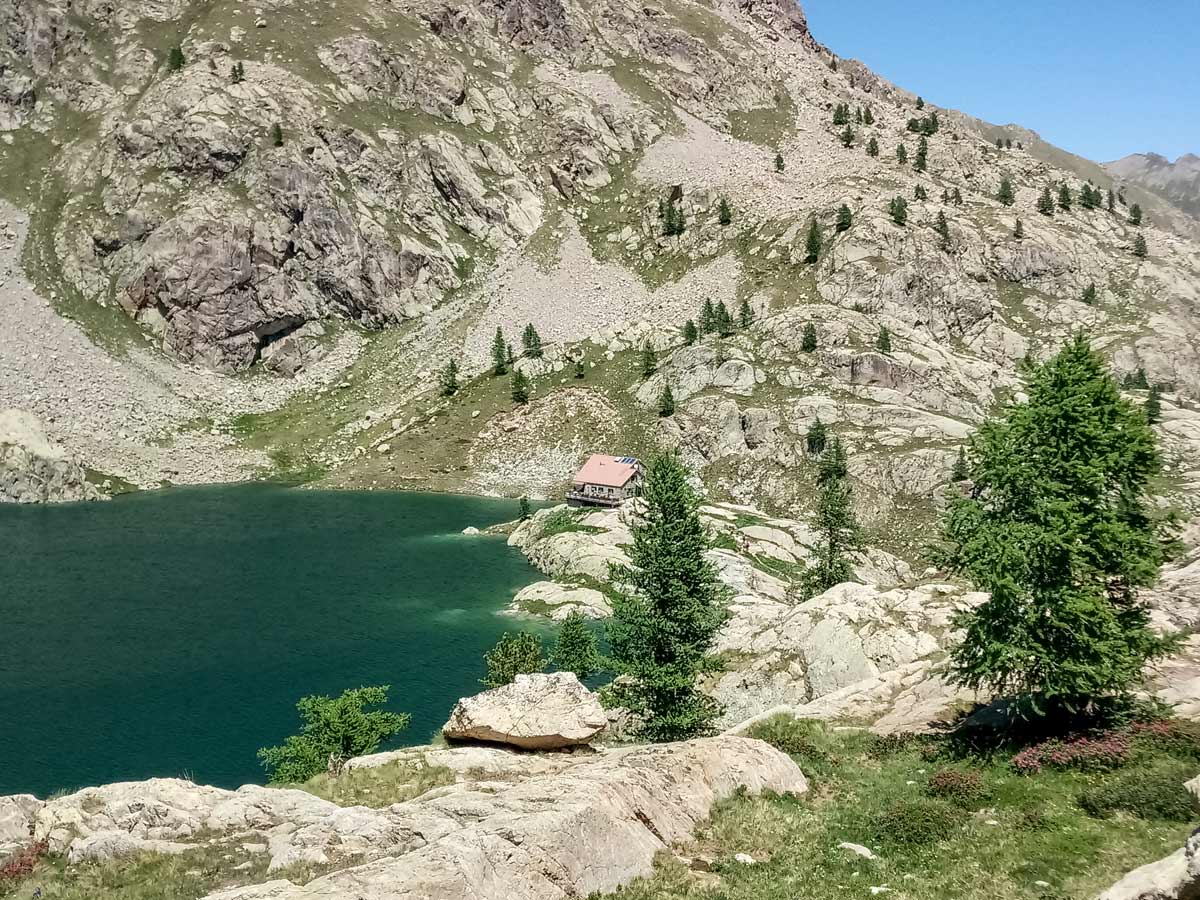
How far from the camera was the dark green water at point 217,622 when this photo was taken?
173ft

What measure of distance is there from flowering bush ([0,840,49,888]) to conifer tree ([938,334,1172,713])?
1106 inches

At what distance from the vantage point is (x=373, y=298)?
596 feet

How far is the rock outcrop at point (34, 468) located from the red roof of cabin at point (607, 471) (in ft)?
282

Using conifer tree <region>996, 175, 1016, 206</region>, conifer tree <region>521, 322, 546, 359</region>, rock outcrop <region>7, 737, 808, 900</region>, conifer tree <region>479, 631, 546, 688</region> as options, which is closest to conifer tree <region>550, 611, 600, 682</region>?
conifer tree <region>479, 631, 546, 688</region>

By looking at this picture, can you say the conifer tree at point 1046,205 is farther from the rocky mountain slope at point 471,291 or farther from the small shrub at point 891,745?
the small shrub at point 891,745

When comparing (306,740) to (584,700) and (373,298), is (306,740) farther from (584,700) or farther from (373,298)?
(373,298)

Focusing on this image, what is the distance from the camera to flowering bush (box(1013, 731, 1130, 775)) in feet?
74.1

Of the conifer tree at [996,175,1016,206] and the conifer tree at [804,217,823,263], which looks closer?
the conifer tree at [804,217,823,263]

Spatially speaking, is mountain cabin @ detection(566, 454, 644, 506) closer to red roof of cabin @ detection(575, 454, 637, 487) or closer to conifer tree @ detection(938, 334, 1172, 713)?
red roof of cabin @ detection(575, 454, 637, 487)

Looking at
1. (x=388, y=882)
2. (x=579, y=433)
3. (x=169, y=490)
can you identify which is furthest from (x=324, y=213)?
(x=388, y=882)

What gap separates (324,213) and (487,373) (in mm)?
63483

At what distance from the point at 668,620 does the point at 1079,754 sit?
63.4 ft

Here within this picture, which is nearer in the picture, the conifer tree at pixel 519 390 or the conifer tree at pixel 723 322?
the conifer tree at pixel 723 322

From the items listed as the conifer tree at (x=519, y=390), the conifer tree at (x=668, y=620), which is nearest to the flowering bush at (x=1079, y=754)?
the conifer tree at (x=668, y=620)
